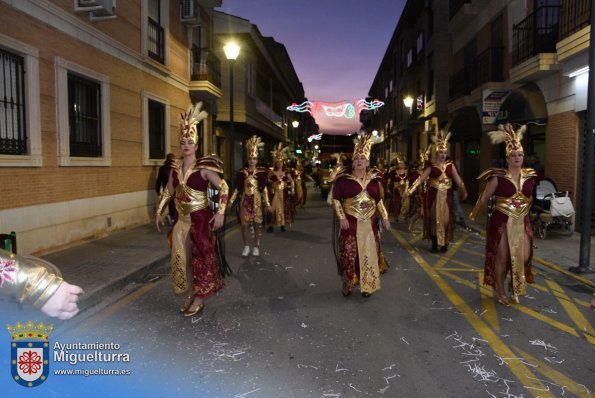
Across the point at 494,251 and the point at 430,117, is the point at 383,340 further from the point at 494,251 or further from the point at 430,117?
Result: the point at 430,117

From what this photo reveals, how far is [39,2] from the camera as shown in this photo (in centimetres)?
853

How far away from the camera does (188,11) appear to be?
648 inches

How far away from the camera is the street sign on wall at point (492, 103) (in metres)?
16.4

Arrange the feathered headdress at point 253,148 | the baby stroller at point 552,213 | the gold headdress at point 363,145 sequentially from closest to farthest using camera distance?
the gold headdress at point 363,145 < the feathered headdress at point 253,148 < the baby stroller at point 552,213

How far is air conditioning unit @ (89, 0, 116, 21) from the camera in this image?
31.8 ft

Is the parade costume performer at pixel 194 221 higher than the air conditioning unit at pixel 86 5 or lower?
lower

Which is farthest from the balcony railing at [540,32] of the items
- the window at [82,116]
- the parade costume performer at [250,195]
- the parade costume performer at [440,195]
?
the window at [82,116]

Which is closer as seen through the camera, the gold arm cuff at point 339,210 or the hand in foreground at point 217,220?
the hand in foreground at point 217,220

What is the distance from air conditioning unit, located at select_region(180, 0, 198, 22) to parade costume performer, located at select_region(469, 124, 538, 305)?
13276 millimetres

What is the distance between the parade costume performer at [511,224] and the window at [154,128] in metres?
9.98

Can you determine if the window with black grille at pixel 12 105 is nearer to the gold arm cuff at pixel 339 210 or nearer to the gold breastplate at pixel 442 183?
the gold arm cuff at pixel 339 210

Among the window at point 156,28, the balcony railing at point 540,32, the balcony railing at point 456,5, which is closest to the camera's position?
the window at point 156,28

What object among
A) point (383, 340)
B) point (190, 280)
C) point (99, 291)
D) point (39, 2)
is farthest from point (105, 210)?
point (383, 340)

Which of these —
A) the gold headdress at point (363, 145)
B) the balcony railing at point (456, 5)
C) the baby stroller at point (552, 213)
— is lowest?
the baby stroller at point (552, 213)
